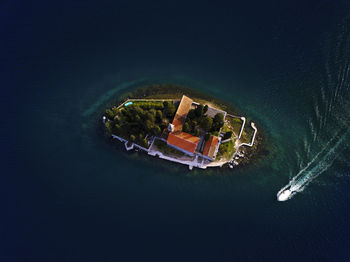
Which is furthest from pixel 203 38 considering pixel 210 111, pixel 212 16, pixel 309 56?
pixel 309 56

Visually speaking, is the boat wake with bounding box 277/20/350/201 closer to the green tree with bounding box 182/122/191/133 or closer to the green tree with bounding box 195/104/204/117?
the green tree with bounding box 182/122/191/133

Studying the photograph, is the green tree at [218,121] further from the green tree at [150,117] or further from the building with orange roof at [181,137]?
the green tree at [150,117]

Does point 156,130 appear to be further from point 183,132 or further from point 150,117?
point 183,132

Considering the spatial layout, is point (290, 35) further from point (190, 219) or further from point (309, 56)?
point (190, 219)

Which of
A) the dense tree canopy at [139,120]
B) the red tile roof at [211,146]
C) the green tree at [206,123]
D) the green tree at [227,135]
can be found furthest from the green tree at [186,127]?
the green tree at [227,135]

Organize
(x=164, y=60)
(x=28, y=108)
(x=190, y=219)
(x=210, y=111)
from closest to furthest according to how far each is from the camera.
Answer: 1. (x=190, y=219)
2. (x=210, y=111)
3. (x=28, y=108)
4. (x=164, y=60)

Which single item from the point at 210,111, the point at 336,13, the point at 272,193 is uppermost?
the point at 336,13

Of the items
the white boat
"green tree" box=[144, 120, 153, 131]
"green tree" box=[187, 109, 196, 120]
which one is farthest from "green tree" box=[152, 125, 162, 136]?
the white boat
